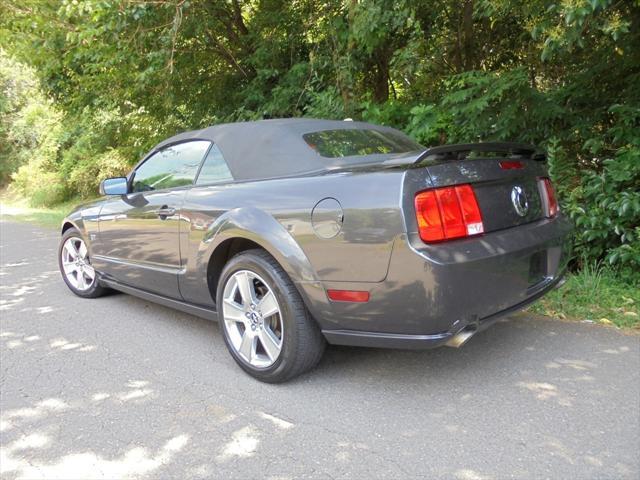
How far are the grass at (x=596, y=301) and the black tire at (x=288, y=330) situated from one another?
6.81 feet

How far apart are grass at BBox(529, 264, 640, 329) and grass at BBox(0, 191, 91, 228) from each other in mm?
11272

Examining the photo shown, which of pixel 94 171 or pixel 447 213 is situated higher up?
pixel 94 171

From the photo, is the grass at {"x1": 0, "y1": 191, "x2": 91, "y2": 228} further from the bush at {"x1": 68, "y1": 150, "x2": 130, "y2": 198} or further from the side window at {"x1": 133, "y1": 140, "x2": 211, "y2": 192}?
the side window at {"x1": 133, "y1": 140, "x2": 211, "y2": 192}

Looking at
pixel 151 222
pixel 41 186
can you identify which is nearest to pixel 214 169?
pixel 151 222

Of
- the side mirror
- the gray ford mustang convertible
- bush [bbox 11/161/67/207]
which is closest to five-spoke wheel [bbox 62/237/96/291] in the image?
the side mirror

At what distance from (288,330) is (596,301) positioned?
2699mm

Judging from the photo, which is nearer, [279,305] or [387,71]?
[279,305]

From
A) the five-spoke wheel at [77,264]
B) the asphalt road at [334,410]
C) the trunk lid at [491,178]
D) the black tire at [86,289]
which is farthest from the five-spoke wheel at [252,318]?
the five-spoke wheel at [77,264]

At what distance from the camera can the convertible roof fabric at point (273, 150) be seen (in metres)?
3.22

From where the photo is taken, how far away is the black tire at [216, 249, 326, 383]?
2.96m

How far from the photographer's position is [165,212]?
3867 mm

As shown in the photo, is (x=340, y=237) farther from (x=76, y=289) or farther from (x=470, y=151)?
(x=76, y=289)

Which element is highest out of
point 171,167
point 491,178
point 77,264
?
point 171,167

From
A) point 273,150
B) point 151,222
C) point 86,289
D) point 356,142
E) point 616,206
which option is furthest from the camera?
point 86,289
